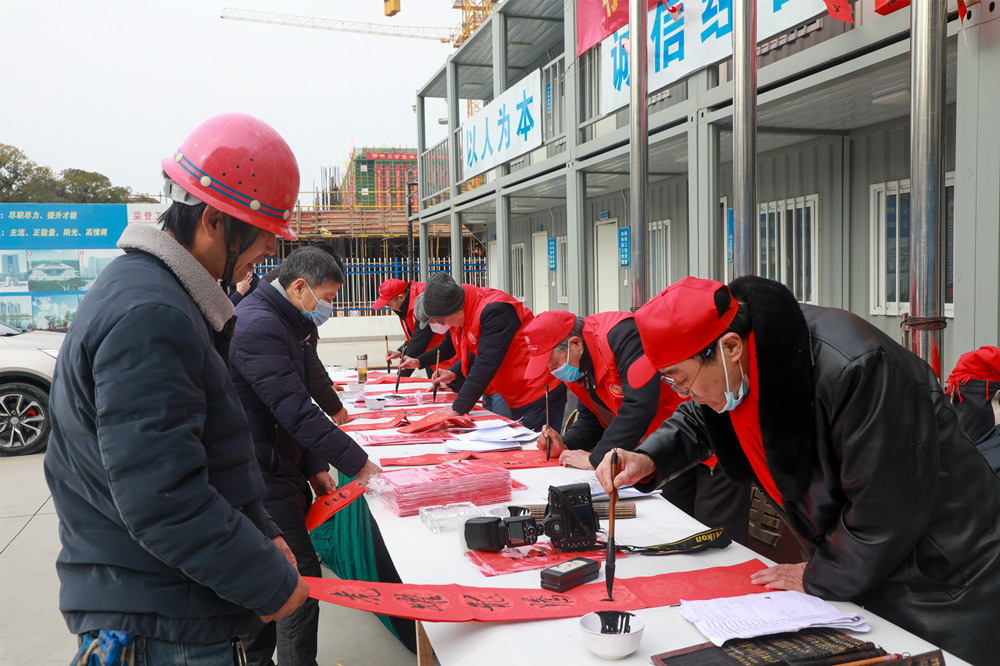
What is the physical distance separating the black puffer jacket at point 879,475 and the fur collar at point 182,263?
109cm

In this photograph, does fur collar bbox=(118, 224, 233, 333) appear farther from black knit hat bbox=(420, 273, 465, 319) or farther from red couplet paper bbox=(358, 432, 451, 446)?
black knit hat bbox=(420, 273, 465, 319)

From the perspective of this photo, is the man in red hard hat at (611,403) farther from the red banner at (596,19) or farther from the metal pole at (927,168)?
the red banner at (596,19)

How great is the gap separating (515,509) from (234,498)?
1027 mm

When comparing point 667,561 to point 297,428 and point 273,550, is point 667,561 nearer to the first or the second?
point 273,550

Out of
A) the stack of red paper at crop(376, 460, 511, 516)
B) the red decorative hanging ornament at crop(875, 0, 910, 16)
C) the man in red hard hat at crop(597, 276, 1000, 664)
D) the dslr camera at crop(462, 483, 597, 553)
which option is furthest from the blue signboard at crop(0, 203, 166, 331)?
the man in red hard hat at crop(597, 276, 1000, 664)

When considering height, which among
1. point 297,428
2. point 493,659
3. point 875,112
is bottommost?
point 493,659

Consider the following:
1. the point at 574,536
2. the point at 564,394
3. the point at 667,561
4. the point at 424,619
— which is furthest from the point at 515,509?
the point at 564,394

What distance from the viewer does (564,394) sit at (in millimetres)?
4121

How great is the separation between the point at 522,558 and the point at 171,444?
1063 mm

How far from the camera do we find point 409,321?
22.8 ft

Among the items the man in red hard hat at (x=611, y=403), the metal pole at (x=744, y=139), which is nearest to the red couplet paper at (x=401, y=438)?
the man in red hard hat at (x=611, y=403)

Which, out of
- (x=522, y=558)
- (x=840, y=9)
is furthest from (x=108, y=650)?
(x=840, y=9)

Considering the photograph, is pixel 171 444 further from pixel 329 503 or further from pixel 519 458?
pixel 519 458

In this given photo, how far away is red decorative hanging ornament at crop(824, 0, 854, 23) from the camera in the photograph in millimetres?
3311
